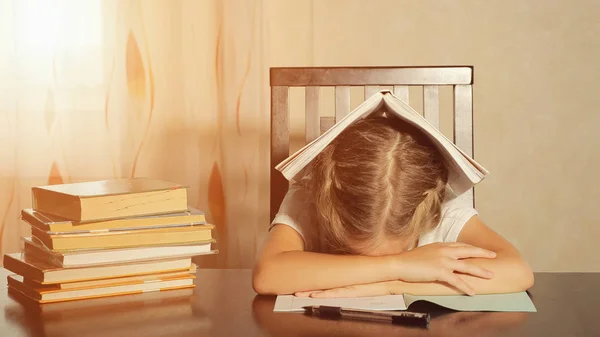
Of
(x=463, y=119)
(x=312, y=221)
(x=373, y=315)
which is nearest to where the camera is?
(x=373, y=315)


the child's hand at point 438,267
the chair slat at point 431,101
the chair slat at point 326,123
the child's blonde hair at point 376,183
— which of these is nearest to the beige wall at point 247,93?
the chair slat at point 326,123

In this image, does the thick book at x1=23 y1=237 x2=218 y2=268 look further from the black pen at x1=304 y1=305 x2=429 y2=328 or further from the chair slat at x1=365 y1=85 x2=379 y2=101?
the chair slat at x1=365 y1=85 x2=379 y2=101

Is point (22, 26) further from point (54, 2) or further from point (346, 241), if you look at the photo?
point (346, 241)

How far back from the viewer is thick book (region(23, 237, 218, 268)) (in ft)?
3.70

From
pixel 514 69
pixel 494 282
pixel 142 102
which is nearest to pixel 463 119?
pixel 494 282

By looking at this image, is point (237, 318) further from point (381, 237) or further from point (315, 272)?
point (381, 237)

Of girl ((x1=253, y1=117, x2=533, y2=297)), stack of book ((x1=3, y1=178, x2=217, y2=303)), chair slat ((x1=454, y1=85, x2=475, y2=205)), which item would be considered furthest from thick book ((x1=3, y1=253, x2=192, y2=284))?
chair slat ((x1=454, y1=85, x2=475, y2=205))

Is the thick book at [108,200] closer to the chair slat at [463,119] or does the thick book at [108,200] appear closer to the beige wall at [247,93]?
the chair slat at [463,119]

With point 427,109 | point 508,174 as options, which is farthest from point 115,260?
point 508,174

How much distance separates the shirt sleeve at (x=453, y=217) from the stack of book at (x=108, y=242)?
44 cm

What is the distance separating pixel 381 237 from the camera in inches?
46.6

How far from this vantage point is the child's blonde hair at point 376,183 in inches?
46.1

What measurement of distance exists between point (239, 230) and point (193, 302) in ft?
4.58

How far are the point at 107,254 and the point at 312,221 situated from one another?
1.28 feet
